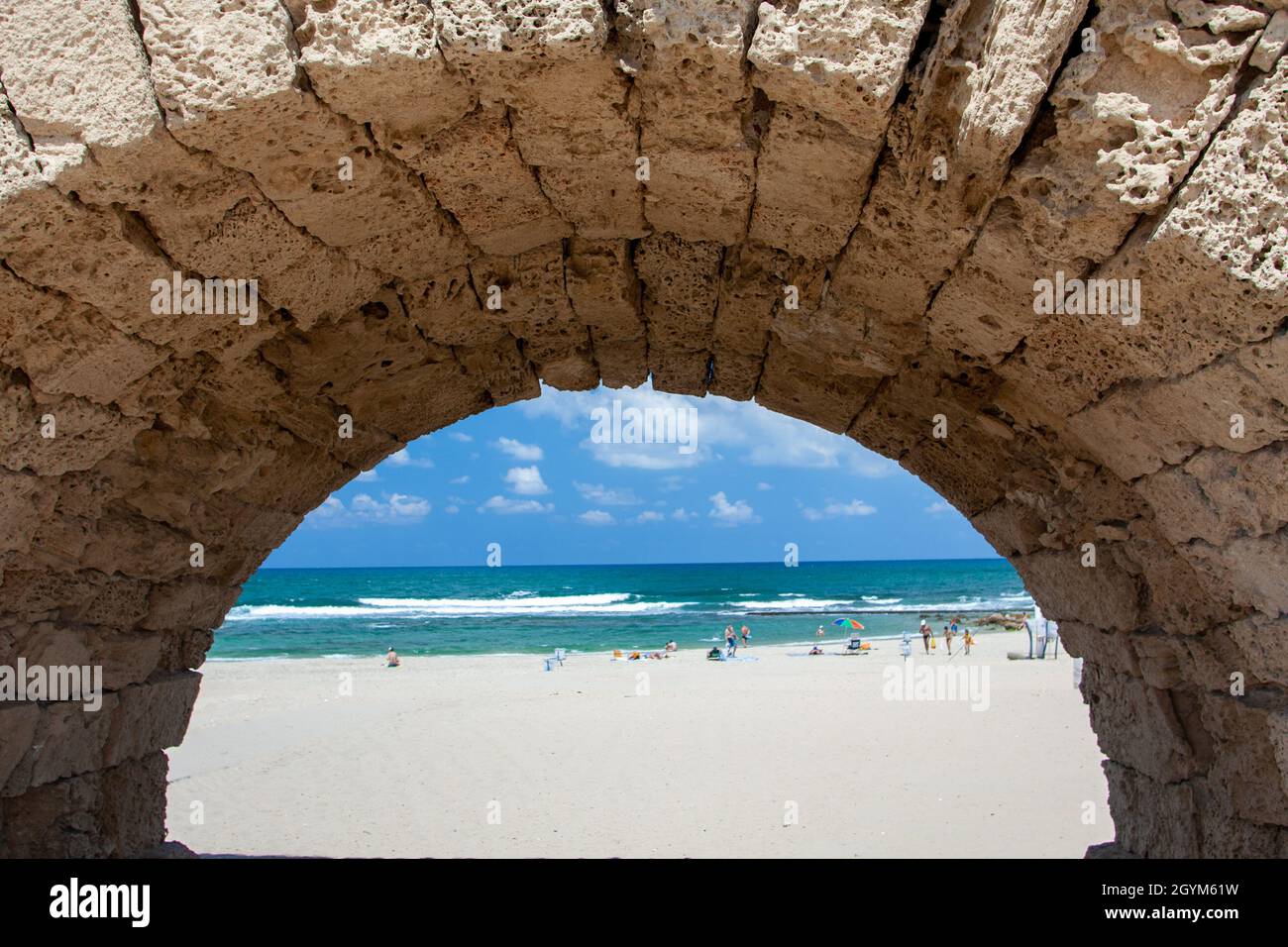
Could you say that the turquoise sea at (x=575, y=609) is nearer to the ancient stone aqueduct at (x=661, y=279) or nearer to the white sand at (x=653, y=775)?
the white sand at (x=653, y=775)

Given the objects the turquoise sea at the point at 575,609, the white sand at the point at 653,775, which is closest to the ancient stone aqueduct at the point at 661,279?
the white sand at the point at 653,775

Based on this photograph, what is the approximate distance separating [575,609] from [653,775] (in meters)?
34.3

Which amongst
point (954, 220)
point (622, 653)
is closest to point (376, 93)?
point (954, 220)

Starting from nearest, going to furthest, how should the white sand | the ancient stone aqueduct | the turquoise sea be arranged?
the ancient stone aqueduct → the white sand → the turquoise sea

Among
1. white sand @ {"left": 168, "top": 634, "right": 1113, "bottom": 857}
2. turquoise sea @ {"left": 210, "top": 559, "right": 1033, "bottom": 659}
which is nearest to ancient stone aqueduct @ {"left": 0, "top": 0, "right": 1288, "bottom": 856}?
white sand @ {"left": 168, "top": 634, "right": 1113, "bottom": 857}

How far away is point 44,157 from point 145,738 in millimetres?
2770

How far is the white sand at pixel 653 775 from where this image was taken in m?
6.98

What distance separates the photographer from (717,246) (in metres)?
3.38

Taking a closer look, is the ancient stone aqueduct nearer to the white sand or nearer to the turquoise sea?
the white sand

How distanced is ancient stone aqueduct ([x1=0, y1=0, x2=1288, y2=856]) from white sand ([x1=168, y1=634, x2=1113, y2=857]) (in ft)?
10.1

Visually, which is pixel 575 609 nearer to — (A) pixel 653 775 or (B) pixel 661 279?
(A) pixel 653 775

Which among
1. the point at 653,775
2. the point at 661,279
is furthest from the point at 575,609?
the point at 661,279

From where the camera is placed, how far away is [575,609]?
141 ft

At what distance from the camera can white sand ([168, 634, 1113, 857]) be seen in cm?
698
